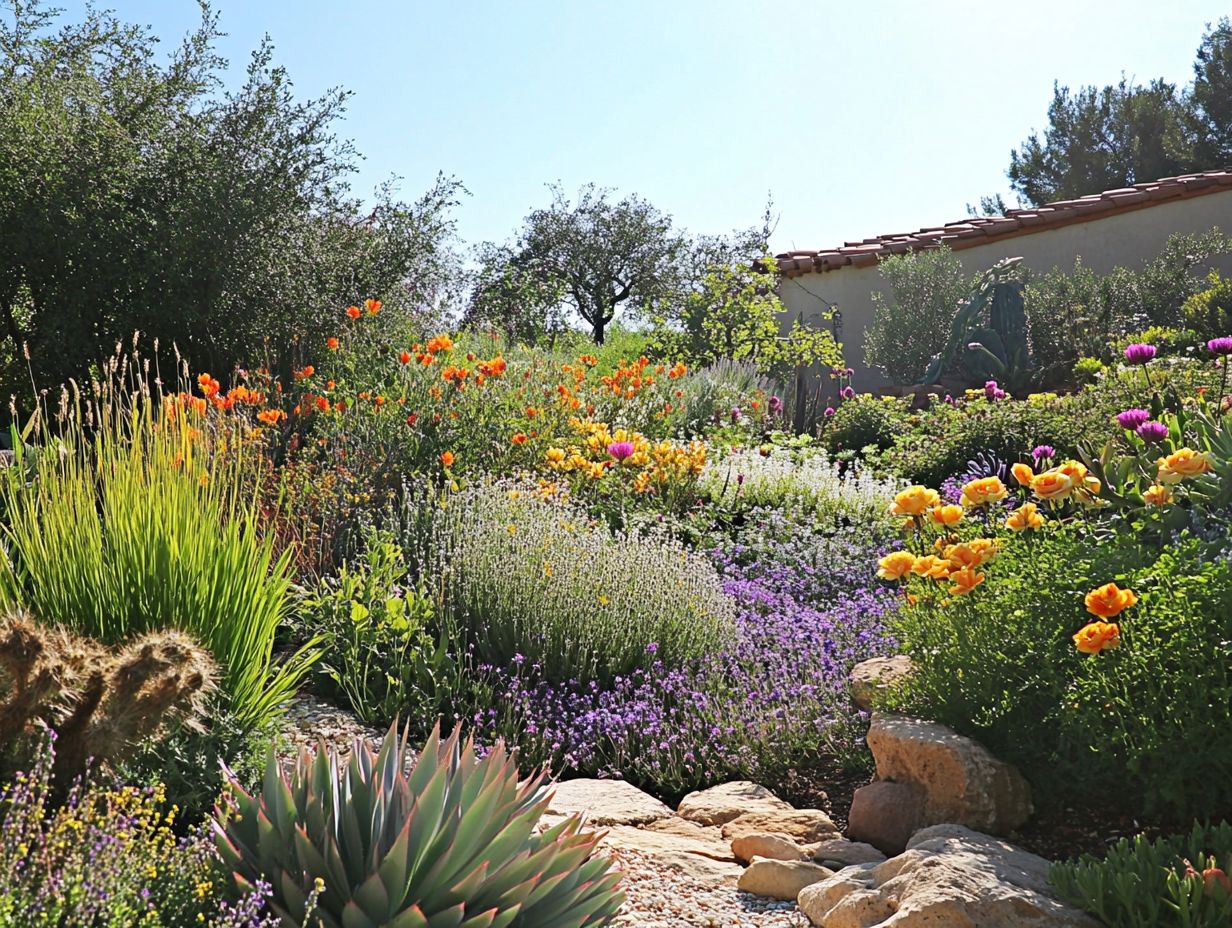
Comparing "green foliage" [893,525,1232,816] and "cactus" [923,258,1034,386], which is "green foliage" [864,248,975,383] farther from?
"green foliage" [893,525,1232,816]

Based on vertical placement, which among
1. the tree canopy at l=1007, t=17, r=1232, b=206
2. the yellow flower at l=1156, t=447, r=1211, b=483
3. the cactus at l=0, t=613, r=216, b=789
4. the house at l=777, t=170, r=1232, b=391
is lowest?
the cactus at l=0, t=613, r=216, b=789

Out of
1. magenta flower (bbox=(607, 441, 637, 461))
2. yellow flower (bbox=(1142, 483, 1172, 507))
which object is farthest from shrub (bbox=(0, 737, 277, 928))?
magenta flower (bbox=(607, 441, 637, 461))

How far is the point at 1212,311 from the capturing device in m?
A: 14.9

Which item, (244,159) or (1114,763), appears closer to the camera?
(1114,763)

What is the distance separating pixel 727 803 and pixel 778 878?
78 cm

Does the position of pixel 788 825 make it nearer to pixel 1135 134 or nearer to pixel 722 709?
pixel 722 709

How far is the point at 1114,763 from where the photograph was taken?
3.33 metres

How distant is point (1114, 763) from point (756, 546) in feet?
12.1

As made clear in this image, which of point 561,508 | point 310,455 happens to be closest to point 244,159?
point 310,455

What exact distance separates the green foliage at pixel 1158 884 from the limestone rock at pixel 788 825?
1.06m

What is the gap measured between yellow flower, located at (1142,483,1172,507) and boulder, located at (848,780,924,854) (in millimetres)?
1344

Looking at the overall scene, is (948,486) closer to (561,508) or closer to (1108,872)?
(561,508)

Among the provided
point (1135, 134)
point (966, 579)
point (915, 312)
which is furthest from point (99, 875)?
point (1135, 134)

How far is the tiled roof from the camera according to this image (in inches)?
724
